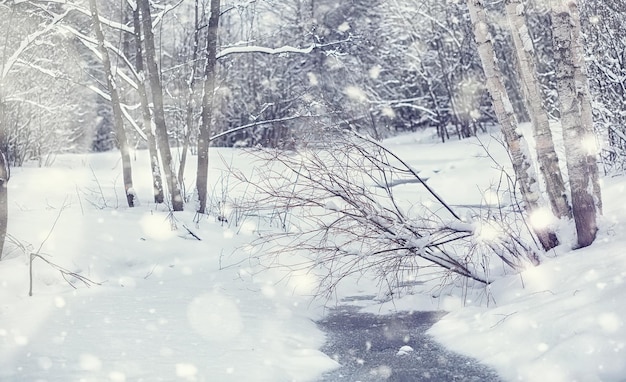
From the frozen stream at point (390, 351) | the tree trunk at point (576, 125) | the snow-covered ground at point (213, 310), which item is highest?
the tree trunk at point (576, 125)

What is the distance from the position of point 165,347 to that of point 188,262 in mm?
2832

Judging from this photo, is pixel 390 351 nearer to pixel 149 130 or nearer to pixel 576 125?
pixel 576 125

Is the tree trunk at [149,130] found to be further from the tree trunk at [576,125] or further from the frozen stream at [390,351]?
the tree trunk at [576,125]

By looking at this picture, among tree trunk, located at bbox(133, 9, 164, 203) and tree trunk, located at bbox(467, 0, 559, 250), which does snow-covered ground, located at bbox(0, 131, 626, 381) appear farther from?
tree trunk, located at bbox(133, 9, 164, 203)

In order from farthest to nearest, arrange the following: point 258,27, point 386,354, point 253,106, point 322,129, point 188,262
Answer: point 258,27
point 253,106
point 188,262
point 322,129
point 386,354

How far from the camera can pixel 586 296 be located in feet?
13.1

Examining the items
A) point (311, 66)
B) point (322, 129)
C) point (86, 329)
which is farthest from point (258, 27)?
point (86, 329)

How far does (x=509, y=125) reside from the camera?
5449 millimetres

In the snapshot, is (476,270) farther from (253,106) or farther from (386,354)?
(253,106)

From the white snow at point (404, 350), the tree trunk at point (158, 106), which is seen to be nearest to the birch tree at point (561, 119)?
the white snow at point (404, 350)

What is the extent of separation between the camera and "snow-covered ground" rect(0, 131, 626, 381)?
3508 mm

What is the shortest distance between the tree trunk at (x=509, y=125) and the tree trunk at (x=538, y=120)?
5.2 inches

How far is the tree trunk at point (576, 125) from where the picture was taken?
5031 millimetres

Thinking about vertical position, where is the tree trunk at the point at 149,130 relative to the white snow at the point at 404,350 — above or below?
above
